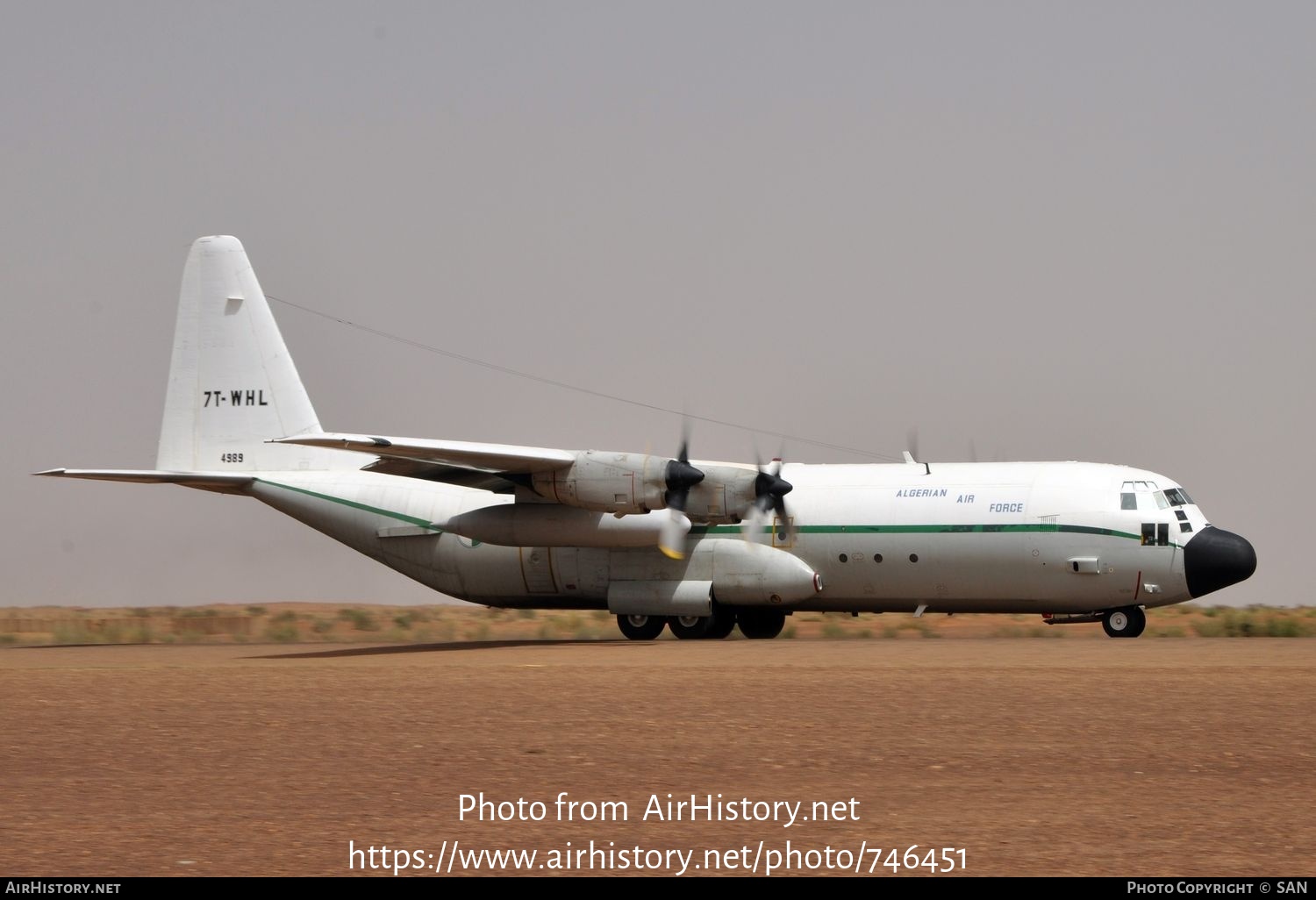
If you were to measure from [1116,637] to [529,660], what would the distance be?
12331 millimetres

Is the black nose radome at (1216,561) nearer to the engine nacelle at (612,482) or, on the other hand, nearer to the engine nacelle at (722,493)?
the engine nacelle at (722,493)

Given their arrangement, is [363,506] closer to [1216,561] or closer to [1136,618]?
[1136,618]

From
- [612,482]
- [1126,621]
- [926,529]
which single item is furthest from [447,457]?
[1126,621]

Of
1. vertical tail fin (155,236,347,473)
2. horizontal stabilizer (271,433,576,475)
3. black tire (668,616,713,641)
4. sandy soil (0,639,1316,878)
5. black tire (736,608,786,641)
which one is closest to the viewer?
sandy soil (0,639,1316,878)

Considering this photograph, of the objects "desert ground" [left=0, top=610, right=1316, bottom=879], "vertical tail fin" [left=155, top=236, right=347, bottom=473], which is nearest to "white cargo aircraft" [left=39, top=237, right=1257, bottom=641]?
"vertical tail fin" [left=155, top=236, right=347, bottom=473]

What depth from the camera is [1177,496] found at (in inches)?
1202

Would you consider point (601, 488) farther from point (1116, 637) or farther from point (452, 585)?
point (1116, 637)

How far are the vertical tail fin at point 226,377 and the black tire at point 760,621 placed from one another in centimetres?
1139

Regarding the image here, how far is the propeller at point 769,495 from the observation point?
30.5 meters

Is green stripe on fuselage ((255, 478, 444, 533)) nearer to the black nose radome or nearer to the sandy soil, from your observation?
the sandy soil

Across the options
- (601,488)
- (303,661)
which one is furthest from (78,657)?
(601,488)

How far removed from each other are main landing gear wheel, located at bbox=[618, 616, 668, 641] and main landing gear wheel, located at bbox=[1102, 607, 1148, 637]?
9205 mm

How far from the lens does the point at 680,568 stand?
106 feet

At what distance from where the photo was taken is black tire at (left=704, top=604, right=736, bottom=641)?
108ft
